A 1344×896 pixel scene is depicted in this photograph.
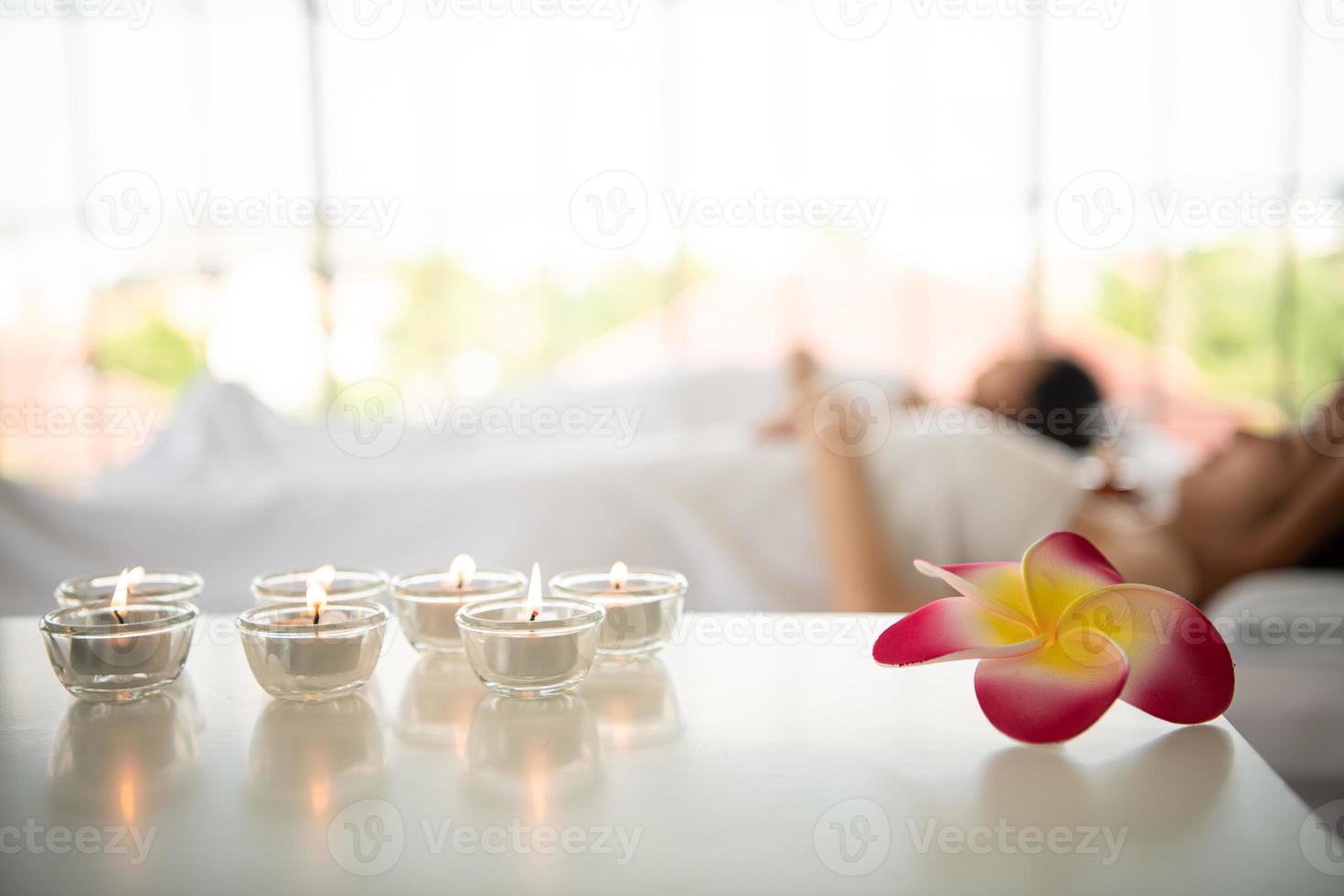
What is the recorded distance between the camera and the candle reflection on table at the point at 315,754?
41 centimetres

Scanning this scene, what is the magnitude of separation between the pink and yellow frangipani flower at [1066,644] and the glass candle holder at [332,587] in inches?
12.7

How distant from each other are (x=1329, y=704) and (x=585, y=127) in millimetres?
3898

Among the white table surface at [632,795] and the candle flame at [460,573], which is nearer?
the white table surface at [632,795]

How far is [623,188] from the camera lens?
4.68 meters

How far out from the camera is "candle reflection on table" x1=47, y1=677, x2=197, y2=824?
406mm
